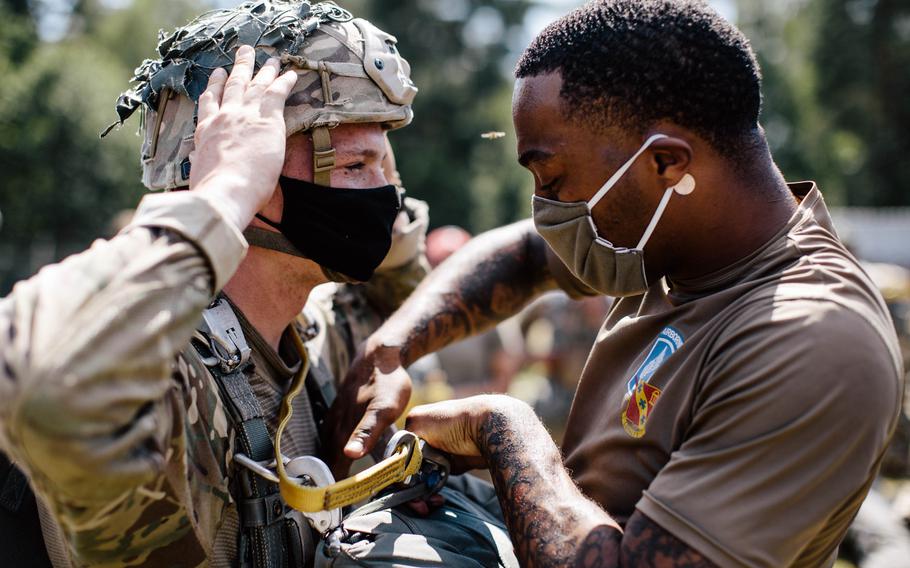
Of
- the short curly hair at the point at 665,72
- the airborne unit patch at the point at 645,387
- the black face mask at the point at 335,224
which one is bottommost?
the airborne unit patch at the point at 645,387

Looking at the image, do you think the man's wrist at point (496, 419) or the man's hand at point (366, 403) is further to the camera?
the man's hand at point (366, 403)

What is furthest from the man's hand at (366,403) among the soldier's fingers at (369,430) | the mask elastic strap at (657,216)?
the mask elastic strap at (657,216)

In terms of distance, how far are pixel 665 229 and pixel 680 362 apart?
474 millimetres

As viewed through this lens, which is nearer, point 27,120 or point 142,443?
point 142,443

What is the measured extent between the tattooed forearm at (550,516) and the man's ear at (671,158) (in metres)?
0.90

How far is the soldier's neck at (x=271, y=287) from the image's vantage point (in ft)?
10.6

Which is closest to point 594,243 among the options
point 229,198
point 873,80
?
point 229,198

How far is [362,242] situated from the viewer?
3.22 m

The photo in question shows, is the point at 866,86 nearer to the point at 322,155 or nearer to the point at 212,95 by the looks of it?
the point at 322,155

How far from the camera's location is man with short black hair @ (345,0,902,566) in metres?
2.04

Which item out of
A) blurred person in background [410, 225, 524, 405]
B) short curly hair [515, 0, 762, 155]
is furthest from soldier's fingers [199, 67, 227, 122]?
blurred person in background [410, 225, 524, 405]

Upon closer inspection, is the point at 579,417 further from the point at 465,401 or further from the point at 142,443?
the point at 142,443

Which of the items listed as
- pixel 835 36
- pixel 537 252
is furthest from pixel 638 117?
Result: pixel 835 36

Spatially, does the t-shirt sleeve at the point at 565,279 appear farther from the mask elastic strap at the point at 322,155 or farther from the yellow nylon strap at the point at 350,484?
the yellow nylon strap at the point at 350,484
